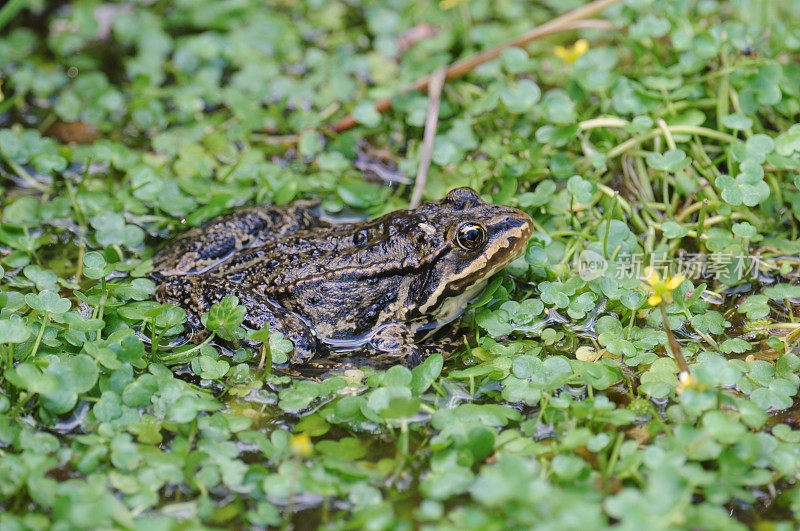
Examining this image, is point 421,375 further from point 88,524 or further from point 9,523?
point 9,523

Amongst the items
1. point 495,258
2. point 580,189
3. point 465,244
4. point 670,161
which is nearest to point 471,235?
point 465,244

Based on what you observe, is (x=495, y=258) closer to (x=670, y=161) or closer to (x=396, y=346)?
(x=396, y=346)

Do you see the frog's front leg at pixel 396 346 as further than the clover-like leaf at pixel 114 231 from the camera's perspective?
No

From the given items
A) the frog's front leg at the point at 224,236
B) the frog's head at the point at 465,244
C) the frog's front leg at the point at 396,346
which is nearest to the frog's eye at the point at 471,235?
the frog's head at the point at 465,244

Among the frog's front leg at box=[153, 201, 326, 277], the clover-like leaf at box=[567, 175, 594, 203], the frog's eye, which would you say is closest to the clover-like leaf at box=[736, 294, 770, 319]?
the clover-like leaf at box=[567, 175, 594, 203]

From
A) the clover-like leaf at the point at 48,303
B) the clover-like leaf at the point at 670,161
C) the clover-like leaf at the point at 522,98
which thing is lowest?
the clover-like leaf at the point at 48,303

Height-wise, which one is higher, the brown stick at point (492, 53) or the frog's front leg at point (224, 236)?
the brown stick at point (492, 53)

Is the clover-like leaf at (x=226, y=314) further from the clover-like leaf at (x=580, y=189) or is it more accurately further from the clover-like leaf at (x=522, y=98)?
the clover-like leaf at (x=522, y=98)
